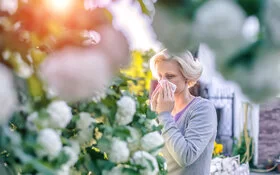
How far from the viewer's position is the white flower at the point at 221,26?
0.97 feet

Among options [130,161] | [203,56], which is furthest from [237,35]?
[130,161]

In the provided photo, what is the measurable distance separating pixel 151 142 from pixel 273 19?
682 millimetres

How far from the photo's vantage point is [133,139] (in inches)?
36.7

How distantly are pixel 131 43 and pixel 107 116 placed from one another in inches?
19.4

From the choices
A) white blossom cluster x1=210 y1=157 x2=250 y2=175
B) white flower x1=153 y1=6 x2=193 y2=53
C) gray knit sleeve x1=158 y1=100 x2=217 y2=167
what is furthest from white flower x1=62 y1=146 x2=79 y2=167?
white blossom cluster x1=210 y1=157 x2=250 y2=175

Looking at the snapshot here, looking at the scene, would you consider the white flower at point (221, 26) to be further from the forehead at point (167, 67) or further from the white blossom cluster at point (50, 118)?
the forehead at point (167, 67)

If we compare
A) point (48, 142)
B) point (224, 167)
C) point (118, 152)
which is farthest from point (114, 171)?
point (224, 167)

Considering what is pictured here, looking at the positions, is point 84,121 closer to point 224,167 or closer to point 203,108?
point 203,108

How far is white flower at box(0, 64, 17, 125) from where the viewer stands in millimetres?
438

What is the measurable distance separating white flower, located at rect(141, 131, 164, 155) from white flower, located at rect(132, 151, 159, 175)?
0.05 ft

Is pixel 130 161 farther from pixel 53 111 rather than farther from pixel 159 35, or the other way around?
pixel 159 35

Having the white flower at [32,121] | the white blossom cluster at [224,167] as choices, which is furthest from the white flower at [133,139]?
Answer: the white blossom cluster at [224,167]

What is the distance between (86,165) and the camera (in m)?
0.93

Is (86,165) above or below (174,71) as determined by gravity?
below
